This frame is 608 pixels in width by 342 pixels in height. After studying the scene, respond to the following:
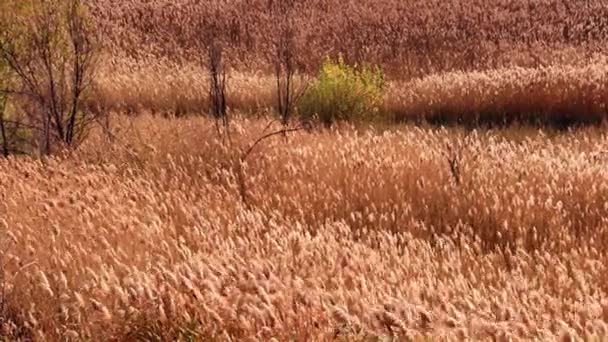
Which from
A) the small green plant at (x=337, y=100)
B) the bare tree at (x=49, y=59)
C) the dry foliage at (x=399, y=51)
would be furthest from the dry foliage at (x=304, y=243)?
the dry foliage at (x=399, y=51)

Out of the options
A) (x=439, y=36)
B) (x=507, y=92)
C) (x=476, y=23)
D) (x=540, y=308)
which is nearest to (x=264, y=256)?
(x=540, y=308)

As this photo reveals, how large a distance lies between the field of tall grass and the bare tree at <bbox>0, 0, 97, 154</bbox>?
40 cm

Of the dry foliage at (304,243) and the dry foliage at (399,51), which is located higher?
the dry foliage at (399,51)

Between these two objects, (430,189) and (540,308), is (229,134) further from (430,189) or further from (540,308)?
(540,308)

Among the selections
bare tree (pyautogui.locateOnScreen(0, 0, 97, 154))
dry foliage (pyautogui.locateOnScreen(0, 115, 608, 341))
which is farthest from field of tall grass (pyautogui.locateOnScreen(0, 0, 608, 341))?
bare tree (pyautogui.locateOnScreen(0, 0, 97, 154))

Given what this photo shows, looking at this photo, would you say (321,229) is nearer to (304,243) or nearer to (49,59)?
(304,243)

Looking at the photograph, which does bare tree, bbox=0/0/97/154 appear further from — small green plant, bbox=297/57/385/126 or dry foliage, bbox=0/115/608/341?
small green plant, bbox=297/57/385/126

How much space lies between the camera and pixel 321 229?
17.1 ft

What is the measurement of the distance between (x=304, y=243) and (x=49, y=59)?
5.74 metres

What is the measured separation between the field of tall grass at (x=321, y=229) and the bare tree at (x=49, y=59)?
40 cm

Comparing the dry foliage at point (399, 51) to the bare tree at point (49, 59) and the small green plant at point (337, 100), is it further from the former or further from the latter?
the bare tree at point (49, 59)

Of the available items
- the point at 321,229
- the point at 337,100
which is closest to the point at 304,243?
the point at 321,229

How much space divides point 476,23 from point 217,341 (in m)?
18.1

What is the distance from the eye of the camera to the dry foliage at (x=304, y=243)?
354 cm
